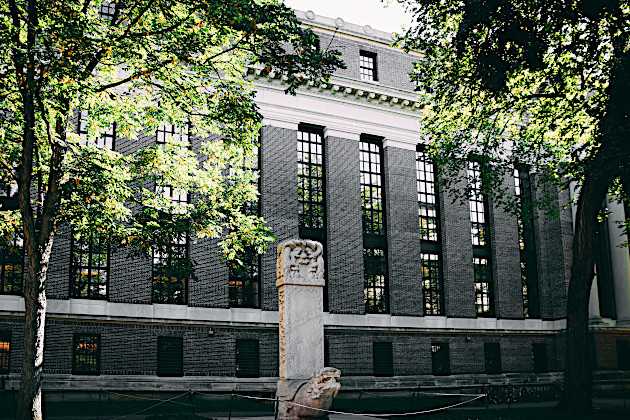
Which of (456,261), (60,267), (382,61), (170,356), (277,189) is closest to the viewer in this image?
(60,267)

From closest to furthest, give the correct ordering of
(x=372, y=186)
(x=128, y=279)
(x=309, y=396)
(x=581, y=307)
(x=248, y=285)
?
(x=309, y=396)
(x=581, y=307)
(x=128, y=279)
(x=248, y=285)
(x=372, y=186)

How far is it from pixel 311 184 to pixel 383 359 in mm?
9667

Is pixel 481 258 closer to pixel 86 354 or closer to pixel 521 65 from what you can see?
pixel 521 65

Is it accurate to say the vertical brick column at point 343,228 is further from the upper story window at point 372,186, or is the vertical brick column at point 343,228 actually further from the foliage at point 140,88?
the foliage at point 140,88

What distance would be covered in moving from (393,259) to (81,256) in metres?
15.6

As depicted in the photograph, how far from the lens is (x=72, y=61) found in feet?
47.1

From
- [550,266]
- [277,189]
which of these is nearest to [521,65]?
[277,189]

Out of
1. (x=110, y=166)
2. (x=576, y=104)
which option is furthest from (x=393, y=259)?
(x=110, y=166)

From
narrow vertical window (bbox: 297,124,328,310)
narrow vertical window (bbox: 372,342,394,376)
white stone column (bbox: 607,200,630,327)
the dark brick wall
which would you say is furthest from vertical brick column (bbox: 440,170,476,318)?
white stone column (bbox: 607,200,630,327)

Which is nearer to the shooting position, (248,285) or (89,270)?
(89,270)

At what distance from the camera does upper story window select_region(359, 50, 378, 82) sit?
37156 millimetres

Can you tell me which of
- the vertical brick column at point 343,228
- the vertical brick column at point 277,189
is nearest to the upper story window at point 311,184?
the vertical brick column at point 343,228

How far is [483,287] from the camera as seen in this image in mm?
38500

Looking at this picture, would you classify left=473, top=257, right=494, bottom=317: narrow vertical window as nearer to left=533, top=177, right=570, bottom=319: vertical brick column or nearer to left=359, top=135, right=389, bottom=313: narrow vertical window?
left=533, top=177, right=570, bottom=319: vertical brick column
